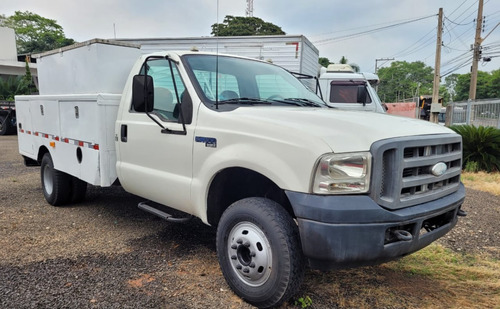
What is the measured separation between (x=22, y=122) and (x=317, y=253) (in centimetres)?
586

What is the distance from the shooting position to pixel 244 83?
394 cm

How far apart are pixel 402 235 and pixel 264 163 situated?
1.05m

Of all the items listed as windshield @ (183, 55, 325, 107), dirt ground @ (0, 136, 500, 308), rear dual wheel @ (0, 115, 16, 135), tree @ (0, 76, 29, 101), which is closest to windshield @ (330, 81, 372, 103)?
dirt ground @ (0, 136, 500, 308)

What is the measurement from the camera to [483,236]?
4746 mm

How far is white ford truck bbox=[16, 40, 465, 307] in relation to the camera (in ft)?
8.11

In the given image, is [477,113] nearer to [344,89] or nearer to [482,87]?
[344,89]

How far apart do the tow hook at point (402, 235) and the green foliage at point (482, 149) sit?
7717mm

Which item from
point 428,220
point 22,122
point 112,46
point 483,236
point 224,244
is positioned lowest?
point 483,236

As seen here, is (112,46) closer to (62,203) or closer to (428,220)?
(62,203)

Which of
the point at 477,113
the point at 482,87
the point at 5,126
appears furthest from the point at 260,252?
the point at 482,87

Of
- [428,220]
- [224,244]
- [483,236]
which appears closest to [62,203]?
[224,244]

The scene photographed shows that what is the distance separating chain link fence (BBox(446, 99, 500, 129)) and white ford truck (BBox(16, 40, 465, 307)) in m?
9.41

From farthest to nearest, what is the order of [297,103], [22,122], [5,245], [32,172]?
[32,172]
[22,122]
[5,245]
[297,103]

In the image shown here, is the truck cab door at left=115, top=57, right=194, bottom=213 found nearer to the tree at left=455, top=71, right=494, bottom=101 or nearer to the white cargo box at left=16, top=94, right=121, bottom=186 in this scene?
the white cargo box at left=16, top=94, right=121, bottom=186
